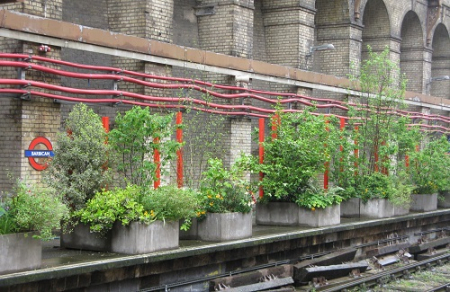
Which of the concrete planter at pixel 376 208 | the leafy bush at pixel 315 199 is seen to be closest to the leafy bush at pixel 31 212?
the leafy bush at pixel 315 199

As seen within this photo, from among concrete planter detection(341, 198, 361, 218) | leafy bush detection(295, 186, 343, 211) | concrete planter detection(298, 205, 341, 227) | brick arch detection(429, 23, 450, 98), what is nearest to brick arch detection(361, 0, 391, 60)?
brick arch detection(429, 23, 450, 98)

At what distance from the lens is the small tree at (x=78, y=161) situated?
464 inches

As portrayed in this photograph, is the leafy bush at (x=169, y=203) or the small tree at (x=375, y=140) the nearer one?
the leafy bush at (x=169, y=203)

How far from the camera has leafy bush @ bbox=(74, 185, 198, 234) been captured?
11641mm

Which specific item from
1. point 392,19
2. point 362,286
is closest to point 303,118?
point 362,286

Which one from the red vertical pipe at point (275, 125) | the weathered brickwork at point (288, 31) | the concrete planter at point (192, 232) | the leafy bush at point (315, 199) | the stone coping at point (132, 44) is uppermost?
the weathered brickwork at point (288, 31)

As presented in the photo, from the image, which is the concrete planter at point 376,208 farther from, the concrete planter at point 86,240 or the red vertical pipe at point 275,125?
the concrete planter at point 86,240

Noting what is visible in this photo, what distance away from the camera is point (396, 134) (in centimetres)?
2047

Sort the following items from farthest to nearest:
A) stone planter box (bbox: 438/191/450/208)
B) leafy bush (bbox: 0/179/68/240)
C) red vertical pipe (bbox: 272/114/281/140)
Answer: stone planter box (bbox: 438/191/450/208) → red vertical pipe (bbox: 272/114/281/140) → leafy bush (bbox: 0/179/68/240)

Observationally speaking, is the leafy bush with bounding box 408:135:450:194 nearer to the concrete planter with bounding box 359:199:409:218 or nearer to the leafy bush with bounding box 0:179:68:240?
the concrete planter with bounding box 359:199:409:218

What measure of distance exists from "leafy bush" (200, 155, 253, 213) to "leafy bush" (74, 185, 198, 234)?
3.52 feet

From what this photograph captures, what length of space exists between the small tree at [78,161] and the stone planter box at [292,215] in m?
5.39

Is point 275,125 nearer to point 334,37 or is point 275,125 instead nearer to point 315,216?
point 315,216

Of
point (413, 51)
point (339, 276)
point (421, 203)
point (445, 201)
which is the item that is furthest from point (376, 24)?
point (339, 276)
